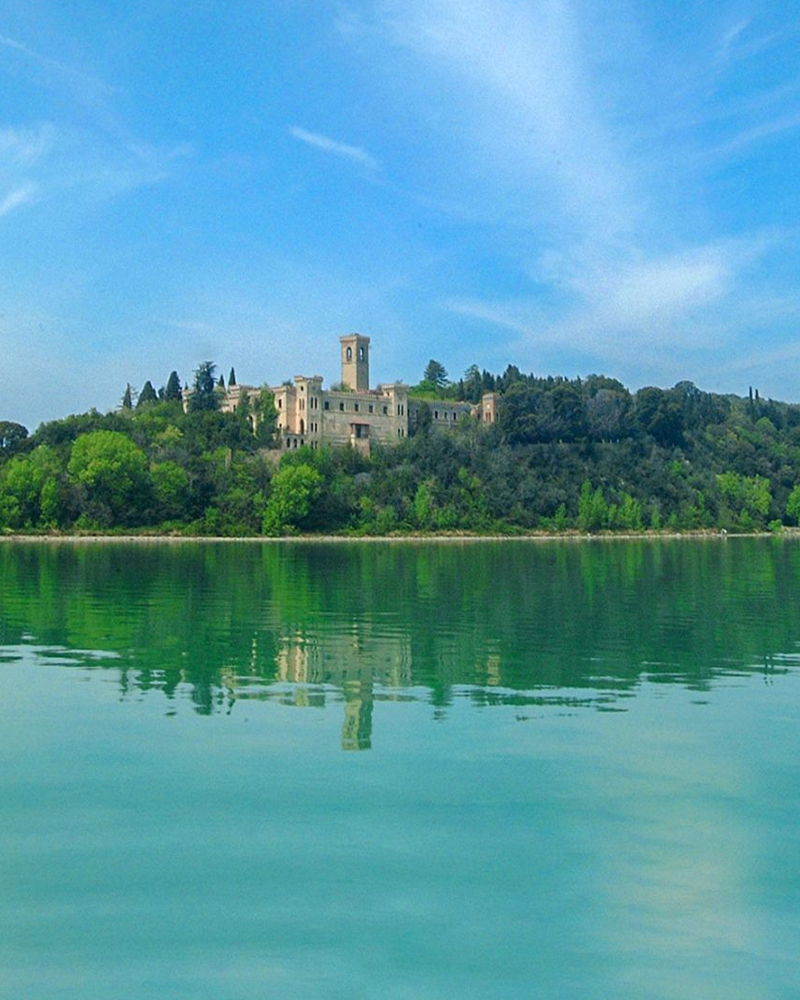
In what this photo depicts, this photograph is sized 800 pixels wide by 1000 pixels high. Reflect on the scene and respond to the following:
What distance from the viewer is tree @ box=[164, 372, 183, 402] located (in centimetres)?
10144

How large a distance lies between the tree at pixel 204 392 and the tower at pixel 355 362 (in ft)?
41.1

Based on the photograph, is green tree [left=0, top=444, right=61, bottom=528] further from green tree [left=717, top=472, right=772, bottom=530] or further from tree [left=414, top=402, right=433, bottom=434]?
green tree [left=717, top=472, right=772, bottom=530]

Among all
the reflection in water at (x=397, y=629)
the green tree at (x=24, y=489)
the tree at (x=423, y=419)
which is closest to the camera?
the reflection in water at (x=397, y=629)

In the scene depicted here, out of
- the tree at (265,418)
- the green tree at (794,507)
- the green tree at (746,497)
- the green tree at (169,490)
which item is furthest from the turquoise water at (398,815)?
the green tree at (794,507)

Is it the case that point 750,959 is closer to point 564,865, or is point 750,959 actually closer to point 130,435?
point 564,865

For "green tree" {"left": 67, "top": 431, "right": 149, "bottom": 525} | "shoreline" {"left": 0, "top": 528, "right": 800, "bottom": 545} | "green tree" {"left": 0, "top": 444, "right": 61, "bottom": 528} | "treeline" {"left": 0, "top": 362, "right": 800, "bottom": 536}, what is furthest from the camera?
"treeline" {"left": 0, "top": 362, "right": 800, "bottom": 536}

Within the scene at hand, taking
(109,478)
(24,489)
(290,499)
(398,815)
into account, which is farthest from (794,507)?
(398,815)

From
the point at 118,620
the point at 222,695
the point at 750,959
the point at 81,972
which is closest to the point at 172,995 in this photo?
the point at 81,972

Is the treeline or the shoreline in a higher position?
the treeline

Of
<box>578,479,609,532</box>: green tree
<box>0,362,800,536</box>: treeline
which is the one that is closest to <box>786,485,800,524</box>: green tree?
<box>0,362,800,536</box>: treeline

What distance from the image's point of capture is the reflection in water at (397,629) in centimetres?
1455

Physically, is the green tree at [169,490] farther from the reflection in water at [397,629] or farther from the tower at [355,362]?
the reflection in water at [397,629]

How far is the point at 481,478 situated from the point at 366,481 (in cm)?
1052

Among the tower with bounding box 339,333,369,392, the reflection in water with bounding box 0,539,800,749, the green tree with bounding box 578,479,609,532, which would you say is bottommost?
the reflection in water with bounding box 0,539,800,749
